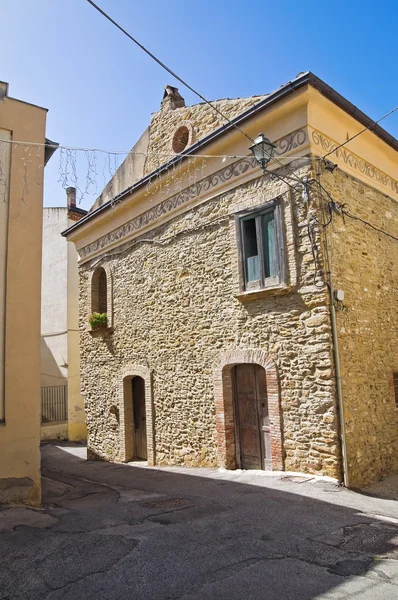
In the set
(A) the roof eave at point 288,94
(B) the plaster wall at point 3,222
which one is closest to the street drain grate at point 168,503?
(B) the plaster wall at point 3,222

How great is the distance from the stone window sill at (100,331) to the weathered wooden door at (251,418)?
4281 millimetres

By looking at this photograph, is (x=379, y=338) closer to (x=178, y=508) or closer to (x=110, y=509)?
(x=178, y=508)

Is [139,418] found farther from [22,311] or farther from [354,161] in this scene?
[354,161]

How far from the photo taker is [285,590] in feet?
10.9

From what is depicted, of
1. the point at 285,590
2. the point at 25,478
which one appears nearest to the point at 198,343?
the point at 25,478

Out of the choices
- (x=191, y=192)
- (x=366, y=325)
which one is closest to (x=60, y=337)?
(x=191, y=192)

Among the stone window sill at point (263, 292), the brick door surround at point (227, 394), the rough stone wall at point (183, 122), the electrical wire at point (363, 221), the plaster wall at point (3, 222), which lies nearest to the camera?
the plaster wall at point (3, 222)

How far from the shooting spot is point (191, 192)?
9.27m

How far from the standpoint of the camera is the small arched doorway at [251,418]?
779 centimetres

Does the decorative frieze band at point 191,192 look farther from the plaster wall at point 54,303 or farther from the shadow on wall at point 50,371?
the shadow on wall at point 50,371

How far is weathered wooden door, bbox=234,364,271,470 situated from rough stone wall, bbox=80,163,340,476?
0.49 meters

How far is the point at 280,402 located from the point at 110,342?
217 inches

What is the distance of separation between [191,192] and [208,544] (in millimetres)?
6716

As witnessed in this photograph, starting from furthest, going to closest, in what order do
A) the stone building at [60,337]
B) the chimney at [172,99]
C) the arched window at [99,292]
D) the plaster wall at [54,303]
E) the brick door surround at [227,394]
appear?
1. the plaster wall at [54,303]
2. the stone building at [60,337]
3. the arched window at [99,292]
4. the chimney at [172,99]
5. the brick door surround at [227,394]
